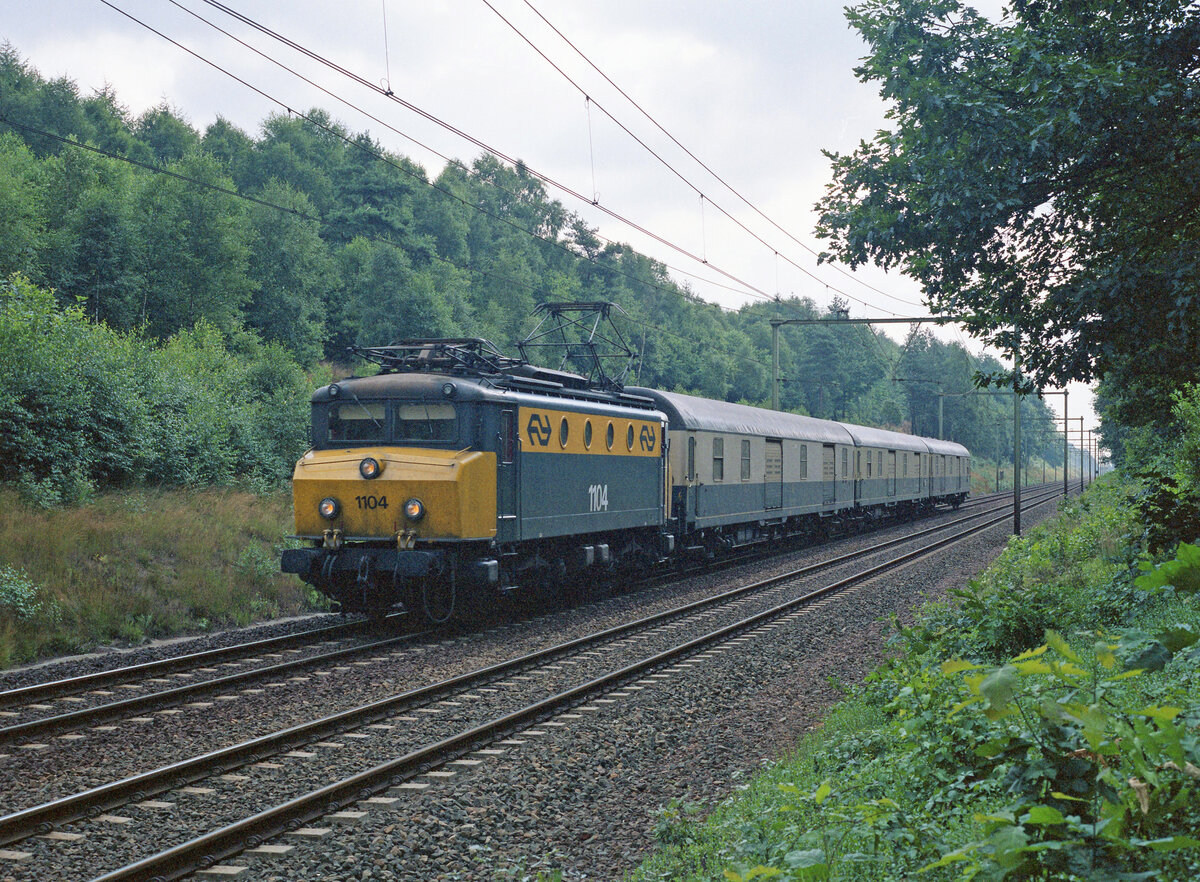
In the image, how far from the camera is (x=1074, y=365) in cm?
1310

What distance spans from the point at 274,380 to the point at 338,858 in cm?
2685

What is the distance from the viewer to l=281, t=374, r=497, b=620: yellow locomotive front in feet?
41.1

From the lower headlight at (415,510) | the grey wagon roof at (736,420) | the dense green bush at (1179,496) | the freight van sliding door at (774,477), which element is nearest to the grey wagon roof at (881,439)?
the grey wagon roof at (736,420)

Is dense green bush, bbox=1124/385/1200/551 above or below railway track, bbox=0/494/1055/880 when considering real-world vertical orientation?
above

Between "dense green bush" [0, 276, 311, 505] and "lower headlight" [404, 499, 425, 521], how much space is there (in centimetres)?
696

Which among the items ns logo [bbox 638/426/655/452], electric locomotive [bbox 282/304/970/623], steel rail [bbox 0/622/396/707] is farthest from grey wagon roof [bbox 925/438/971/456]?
steel rail [bbox 0/622/396/707]

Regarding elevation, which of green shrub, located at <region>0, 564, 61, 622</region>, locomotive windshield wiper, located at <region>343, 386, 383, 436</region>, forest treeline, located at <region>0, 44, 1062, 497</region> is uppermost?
forest treeline, located at <region>0, 44, 1062, 497</region>

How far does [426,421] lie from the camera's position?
1334cm

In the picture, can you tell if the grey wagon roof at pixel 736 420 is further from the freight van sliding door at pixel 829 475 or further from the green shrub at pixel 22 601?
the green shrub at pixel 22 601

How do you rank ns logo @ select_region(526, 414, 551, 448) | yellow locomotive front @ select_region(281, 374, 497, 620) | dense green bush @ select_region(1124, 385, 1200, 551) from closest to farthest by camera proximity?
dense green bush @ select_region(1124, 385, 1200, 551) → yellow locomotive front @ select_region(281, 374, 497, 620) → ns logo @ select_region(526, 414, 551, 448)

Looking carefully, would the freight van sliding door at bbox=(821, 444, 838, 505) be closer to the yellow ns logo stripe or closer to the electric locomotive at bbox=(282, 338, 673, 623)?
the yellow ns logo stripe

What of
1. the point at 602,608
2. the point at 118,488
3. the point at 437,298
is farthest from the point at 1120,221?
the point at 437,298

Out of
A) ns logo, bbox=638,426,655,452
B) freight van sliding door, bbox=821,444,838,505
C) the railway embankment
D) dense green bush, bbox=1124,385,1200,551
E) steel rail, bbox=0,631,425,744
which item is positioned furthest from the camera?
freight van sliding door, bbox=821,444,838,505

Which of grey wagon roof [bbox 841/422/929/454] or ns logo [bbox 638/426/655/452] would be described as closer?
ns logo [bbox 638/426/655/452]
